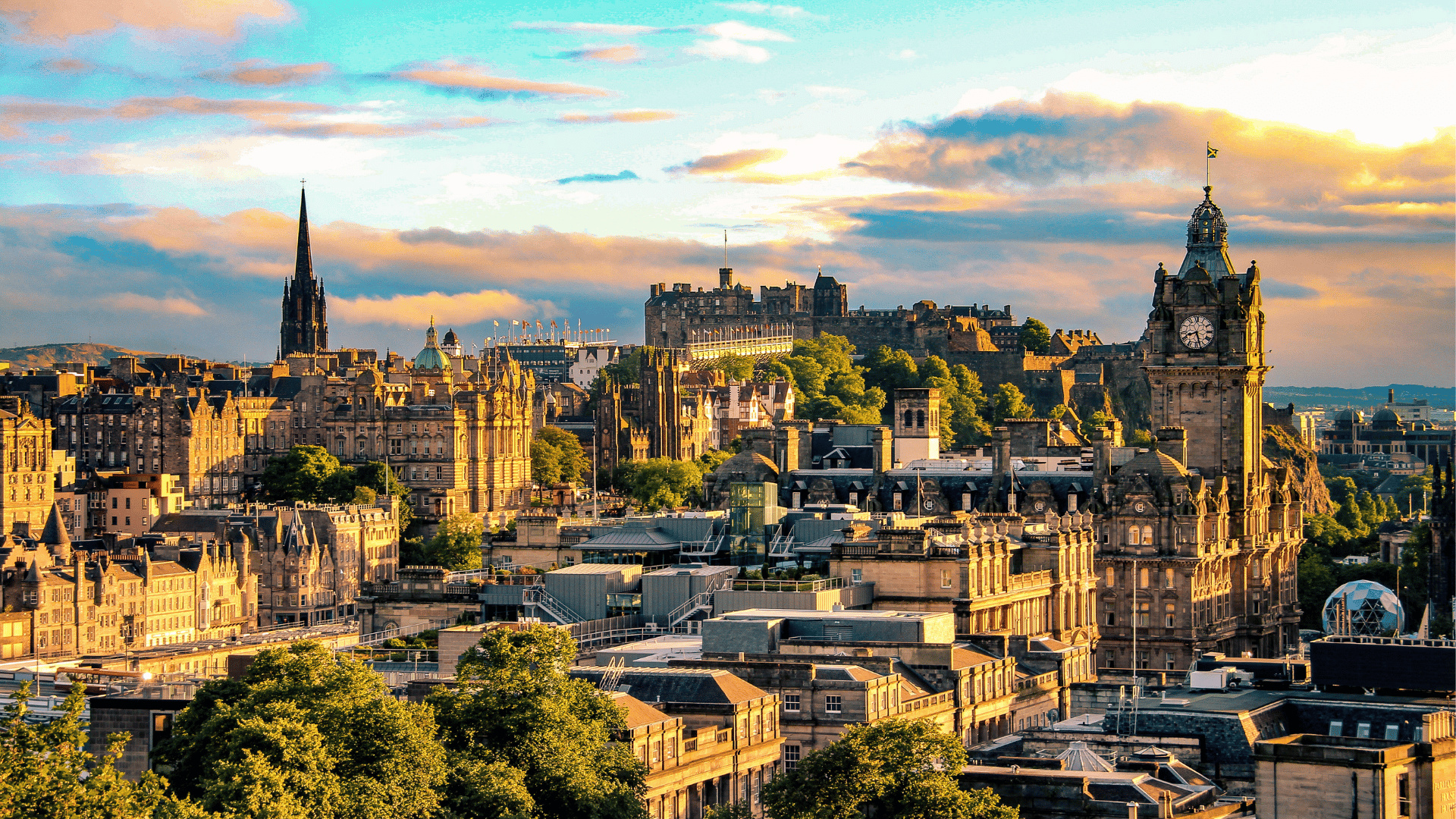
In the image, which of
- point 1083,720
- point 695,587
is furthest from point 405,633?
point 1083,720

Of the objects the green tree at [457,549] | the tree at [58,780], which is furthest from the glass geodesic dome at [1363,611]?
the tree at [58,780]

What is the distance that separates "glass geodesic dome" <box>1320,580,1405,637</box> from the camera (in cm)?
12769

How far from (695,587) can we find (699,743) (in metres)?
32.4

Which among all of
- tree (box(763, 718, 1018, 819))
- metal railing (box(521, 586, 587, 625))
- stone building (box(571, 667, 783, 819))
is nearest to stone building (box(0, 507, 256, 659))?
metal railing (box(521, 586, 587, 625))

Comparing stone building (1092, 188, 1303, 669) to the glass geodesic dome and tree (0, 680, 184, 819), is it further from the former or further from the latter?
tree (0, 680, 184, 819)

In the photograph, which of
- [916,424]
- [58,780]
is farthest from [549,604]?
[916,424]

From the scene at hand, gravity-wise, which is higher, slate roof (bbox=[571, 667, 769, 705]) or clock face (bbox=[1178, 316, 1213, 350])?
clock face (bbox=[1178, 316, 1213, 350])

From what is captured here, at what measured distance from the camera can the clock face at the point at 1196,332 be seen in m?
160

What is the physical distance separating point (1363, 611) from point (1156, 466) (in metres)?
24.7

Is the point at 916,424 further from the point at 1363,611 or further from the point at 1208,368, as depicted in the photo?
the point at 1363,611

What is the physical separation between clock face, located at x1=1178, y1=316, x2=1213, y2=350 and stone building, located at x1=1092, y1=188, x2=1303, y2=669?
2.7 inches

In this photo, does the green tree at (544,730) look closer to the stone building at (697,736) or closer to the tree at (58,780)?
the stone building at (697,736)

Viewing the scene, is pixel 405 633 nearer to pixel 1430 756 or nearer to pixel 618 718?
pixel 618 718

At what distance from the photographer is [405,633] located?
12938 centimetres
